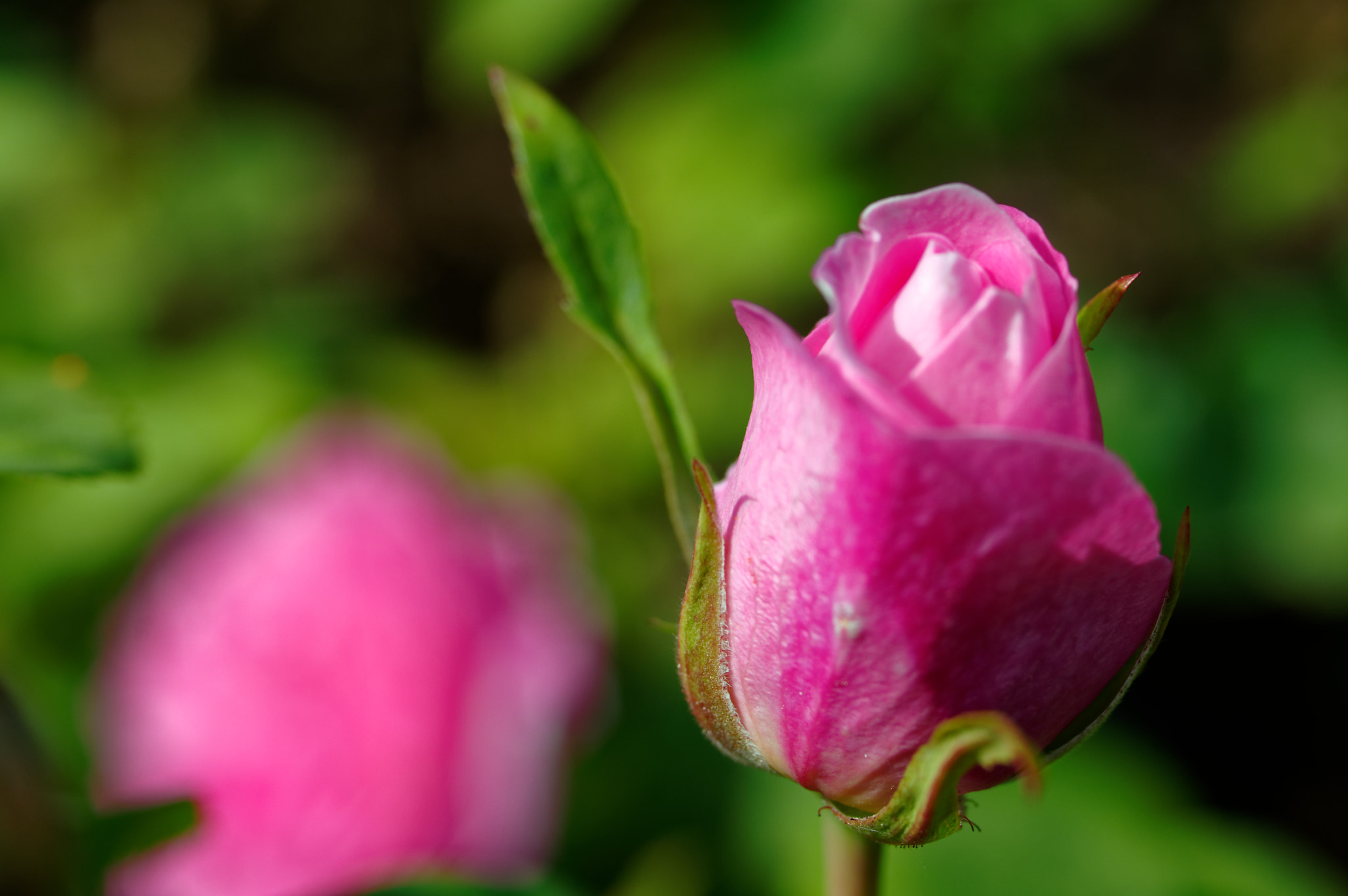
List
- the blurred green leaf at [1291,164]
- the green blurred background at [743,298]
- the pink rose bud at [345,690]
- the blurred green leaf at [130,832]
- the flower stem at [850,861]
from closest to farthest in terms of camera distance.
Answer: the flower stem at [850,861], the blurred green leaf at [130,832], the pink rose bud at [345,690], the green blurred background at [743,298], the blurred green leaf at [1291,164]

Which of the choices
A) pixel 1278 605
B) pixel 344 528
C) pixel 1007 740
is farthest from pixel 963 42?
pixel 1007 740

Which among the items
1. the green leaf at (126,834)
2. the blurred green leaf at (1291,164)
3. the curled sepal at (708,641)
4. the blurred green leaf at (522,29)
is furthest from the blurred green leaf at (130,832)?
the blurred green leaf at (1291,164)

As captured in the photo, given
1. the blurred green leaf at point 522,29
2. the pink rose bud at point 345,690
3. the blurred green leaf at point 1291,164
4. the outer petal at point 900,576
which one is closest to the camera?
the outer petal at point 900,576

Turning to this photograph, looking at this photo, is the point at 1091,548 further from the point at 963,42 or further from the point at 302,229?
the point at 302,229

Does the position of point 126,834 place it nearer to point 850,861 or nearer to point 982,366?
point 850,861

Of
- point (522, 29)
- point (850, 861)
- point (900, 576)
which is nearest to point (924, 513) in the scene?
point (900, 576)

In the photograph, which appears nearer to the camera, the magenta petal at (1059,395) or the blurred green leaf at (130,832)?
the magenta petal at (1059,395)

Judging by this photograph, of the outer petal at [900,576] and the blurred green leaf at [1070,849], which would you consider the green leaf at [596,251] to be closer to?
the outer petal at [900,576]
